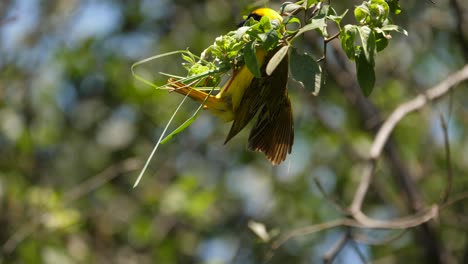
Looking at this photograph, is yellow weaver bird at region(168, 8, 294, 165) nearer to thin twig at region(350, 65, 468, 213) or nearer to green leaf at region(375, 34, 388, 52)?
green leaf at region(375, 34, 388, 52)

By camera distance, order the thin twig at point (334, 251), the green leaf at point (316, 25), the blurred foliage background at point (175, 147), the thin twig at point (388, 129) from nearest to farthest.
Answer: the green leaf at point (316, 25) → the thin twig at point (334, 251) → the thin twig at point (388, 129) → the blurred foliage background at point (175, 147)

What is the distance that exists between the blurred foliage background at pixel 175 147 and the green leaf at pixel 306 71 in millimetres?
3343

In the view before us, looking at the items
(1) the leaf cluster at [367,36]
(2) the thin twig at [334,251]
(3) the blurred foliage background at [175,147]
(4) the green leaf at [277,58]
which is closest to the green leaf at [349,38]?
(1) the leaf cluster at [367,36]

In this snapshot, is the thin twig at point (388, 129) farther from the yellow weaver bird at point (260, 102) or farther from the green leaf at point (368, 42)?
the green leaf at point (368, 42)

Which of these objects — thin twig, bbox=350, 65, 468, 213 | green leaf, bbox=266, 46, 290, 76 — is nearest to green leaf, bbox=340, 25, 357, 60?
green leaf, bbox=266, 46, 290, 76

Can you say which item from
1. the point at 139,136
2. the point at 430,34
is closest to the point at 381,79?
the point at 430,34

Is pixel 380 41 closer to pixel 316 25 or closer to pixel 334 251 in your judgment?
pixel 316 25

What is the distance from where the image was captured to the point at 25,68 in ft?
19.1

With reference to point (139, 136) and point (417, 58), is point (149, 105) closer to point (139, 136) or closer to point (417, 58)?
point (139, 136)

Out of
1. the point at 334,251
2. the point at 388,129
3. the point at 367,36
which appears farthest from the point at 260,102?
the point at 388,129

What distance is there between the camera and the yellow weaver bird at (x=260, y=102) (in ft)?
5.51

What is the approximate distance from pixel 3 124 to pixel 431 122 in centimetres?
304

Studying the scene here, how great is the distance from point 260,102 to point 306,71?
314 millimetres

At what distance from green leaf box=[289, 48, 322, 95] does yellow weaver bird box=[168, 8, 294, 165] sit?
0.32ft
